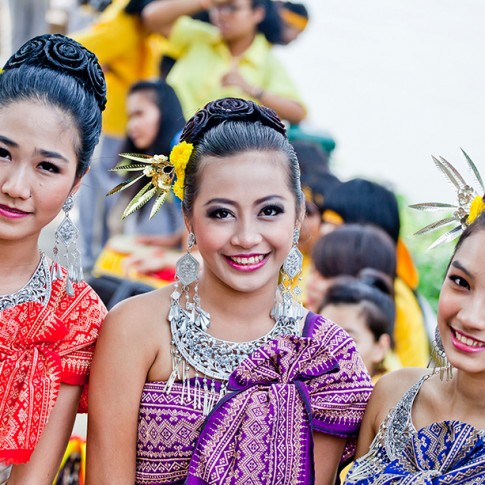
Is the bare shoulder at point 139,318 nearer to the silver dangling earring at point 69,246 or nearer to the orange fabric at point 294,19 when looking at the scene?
the silver dangling earring at point 69,246

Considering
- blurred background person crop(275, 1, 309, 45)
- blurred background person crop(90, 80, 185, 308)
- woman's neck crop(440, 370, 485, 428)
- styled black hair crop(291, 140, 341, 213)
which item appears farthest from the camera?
blurred background person crop(275, 1, 309, 45)

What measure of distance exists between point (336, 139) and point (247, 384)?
13.4 feet

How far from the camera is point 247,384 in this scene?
236 centimetres

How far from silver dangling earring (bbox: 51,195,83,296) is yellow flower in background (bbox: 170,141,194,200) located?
0.32m

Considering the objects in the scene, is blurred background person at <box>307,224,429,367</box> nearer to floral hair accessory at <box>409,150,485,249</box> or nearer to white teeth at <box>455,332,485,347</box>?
floral hair accessory at <box>409,150,485,249</box>

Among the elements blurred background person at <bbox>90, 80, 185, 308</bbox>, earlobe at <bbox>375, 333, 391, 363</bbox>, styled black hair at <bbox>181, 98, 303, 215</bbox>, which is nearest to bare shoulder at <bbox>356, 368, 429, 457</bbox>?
styled black hair at <bbox>181, 98, 303, 215</bbox>

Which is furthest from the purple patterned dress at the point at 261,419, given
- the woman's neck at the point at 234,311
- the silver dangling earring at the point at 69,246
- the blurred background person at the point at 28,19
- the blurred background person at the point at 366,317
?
the blurred background person at the point at 28,19

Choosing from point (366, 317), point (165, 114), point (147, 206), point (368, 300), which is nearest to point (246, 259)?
point (366, 317)

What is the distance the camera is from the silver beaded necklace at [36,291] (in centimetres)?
236

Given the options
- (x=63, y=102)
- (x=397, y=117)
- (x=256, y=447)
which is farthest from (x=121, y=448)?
(x=397, y=117)

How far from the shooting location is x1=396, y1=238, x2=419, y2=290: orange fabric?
5262mm

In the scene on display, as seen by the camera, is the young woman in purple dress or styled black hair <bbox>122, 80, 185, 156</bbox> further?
styled black hair <bbox>122, 80, 185, 156</bbox>

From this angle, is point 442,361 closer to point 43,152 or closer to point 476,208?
point 476,208

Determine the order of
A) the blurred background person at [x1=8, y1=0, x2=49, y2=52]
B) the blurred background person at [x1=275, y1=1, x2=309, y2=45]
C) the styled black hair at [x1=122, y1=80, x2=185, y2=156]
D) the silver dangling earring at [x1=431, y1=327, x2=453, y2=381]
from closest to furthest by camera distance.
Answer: the silver dangling earring at [x1=431, y1=327, x2=453, y2=381]
the styled black hair at [x1=122, y1=80, x2=185, y2=156]
the blurred background person at [x1=275, y1=1, x2=309, y2=45]
the blurred background person at [x1=8, y1=0, x2=49, y2=52]
